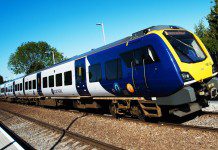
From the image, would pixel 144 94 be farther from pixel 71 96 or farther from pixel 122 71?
pixel 71 96

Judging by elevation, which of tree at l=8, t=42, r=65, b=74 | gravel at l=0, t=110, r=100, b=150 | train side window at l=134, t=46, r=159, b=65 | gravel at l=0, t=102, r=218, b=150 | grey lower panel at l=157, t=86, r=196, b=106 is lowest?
gravel at l=0, t=110, r=100, b=150

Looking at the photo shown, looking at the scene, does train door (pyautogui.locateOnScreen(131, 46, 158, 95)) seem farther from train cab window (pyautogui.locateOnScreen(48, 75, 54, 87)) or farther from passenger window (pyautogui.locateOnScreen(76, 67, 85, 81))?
train cab window (pyautogui.locateOnScreen(48, 75, 54, 87))

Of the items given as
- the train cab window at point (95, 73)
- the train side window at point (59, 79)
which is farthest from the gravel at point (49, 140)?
the train side window at point (59, 79)

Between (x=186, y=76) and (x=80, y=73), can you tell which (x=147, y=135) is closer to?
(x=186, y=76)

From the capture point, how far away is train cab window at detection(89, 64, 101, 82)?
12.6m

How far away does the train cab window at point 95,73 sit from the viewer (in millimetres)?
12617

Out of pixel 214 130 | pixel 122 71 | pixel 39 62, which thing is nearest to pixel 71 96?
pixel 122 71

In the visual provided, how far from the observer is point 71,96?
54.7ft

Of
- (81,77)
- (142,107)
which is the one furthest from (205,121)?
(81,77)

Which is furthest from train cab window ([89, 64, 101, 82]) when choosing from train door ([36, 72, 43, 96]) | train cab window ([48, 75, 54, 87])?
train door ([36, 72, 43, 96])

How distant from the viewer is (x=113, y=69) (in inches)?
447

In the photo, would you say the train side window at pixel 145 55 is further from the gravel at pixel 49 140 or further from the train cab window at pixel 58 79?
the train cab window at pixel 58 79

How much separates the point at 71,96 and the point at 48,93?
4.60 meters

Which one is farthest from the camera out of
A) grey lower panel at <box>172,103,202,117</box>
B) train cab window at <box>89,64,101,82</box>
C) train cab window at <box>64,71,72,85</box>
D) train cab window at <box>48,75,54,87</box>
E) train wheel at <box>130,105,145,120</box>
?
train cab window at <box>48,75,54,87</box>
